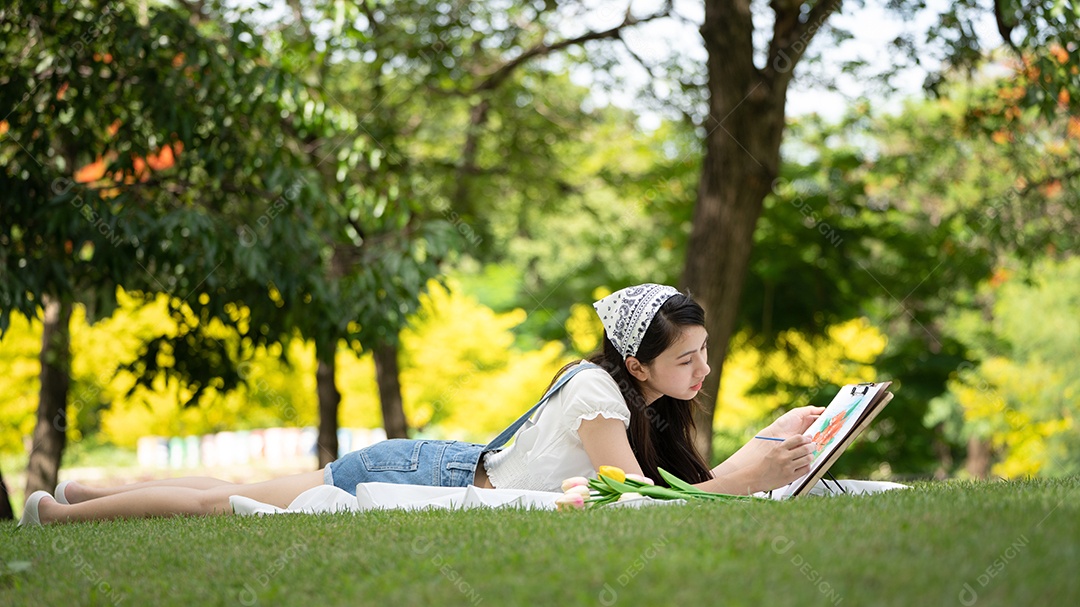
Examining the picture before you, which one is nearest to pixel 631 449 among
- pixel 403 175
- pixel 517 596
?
pixel 517 596

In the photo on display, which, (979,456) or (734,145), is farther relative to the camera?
(979,456)

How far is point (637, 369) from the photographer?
14.9 ft

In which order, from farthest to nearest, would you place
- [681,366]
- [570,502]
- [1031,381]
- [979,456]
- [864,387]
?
[979,456] < [1031,381] < [681,366] < [864,387] < [570,502]

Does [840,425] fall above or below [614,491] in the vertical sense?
above

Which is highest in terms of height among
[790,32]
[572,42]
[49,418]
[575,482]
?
[572,42]

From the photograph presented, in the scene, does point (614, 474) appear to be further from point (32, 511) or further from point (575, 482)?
point (32, 511)

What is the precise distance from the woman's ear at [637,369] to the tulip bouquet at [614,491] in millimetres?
606

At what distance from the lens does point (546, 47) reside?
37.9ft

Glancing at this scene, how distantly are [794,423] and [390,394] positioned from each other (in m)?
8.79

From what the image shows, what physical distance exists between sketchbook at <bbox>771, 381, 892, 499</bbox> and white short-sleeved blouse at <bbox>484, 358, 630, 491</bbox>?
751mm

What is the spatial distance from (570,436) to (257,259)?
3179 mm

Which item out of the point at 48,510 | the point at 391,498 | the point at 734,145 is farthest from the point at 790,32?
the point at 48,510

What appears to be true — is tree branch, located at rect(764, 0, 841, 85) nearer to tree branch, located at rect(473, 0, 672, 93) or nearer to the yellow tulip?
tree branch, located at rect(473, 0, 672, 93)

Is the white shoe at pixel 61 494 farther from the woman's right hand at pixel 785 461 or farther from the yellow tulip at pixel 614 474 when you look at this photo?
the woman's right hand at pixel 785 461
